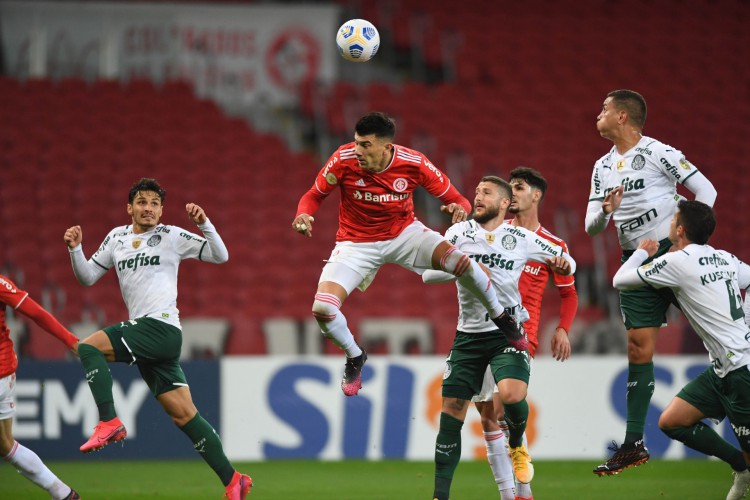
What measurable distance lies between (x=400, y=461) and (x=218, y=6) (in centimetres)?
1020

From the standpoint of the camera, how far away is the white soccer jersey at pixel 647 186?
25.6 ft

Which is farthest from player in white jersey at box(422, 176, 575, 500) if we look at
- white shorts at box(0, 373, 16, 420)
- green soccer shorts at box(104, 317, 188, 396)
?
white shorts at box(0, 373, 16, 420)

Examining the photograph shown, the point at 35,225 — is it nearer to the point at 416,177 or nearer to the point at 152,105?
the point at 152,105

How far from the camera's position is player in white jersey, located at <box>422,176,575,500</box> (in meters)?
7.33

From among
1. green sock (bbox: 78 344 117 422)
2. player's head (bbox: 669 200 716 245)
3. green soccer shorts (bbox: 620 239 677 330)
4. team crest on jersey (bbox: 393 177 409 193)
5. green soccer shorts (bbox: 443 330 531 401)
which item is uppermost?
team crest on jersey (bbox: 393 177 409 193)

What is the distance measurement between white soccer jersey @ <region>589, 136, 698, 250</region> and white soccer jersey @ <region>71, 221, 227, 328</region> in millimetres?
3064

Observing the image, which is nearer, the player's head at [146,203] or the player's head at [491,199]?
the player's head at [491,199]

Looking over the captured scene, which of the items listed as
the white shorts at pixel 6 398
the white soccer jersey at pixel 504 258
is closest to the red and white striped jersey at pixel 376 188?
the white soccer jersey at pixel 504 258

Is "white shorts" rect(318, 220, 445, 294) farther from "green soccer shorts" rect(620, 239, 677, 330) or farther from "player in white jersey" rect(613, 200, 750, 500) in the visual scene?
"green soccer shorts" rect(620, 239, 677, 330)

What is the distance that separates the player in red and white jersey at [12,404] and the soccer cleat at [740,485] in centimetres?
484

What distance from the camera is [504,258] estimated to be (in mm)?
7734

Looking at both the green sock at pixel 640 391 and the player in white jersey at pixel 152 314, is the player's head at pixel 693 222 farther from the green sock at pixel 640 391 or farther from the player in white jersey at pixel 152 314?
the player in white jersey at pixel 152 314

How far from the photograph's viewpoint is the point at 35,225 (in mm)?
15359

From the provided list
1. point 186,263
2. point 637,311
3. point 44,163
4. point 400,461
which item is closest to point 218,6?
point 44,163
